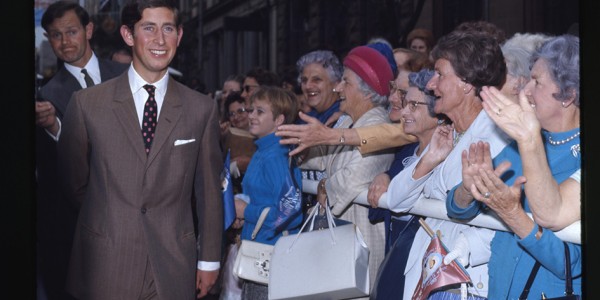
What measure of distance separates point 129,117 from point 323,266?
3.34 feet

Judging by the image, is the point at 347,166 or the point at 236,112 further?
the point at 236,112

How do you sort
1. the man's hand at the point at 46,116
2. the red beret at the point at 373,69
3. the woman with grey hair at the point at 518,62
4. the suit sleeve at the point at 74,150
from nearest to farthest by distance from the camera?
1. the woman with grey hair at the point at 518,62
2. the suit sleeve at the point at 74,150
3. the man's hand at the point at 46,116
4. the red beret at the point at 373,69

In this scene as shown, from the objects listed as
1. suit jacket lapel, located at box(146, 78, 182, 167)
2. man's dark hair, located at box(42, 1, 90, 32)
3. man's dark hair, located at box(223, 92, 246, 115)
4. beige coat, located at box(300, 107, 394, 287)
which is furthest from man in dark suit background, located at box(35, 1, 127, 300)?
man's dark hair, located at box(223, 92, 246, 115)

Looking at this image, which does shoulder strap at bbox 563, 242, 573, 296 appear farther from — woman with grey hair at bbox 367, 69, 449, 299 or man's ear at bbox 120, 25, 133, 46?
man's ear at bbox 120, 25, 133, 46

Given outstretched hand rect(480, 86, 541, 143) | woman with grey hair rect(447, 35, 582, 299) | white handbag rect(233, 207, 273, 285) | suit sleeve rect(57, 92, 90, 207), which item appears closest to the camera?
outstretched hand rect(480, 86, 541, 143)

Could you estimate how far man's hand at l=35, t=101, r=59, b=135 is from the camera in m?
3.91

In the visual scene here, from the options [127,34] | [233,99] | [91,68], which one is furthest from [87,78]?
[233,99]

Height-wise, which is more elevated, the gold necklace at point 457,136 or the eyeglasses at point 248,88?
the eyeglasses at point 248,88

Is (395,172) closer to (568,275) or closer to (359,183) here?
(359,183)

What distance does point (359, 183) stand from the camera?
14.1ft

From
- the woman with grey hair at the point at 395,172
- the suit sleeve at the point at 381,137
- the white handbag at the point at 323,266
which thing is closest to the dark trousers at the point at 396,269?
the woman with grey hair at the point at 395,172

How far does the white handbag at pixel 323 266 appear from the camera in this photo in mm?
3762

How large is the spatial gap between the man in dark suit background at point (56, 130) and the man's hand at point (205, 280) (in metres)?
0.59

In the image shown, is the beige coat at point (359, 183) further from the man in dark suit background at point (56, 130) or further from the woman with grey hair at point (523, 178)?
the woman with grey hair at point (523, 178)
